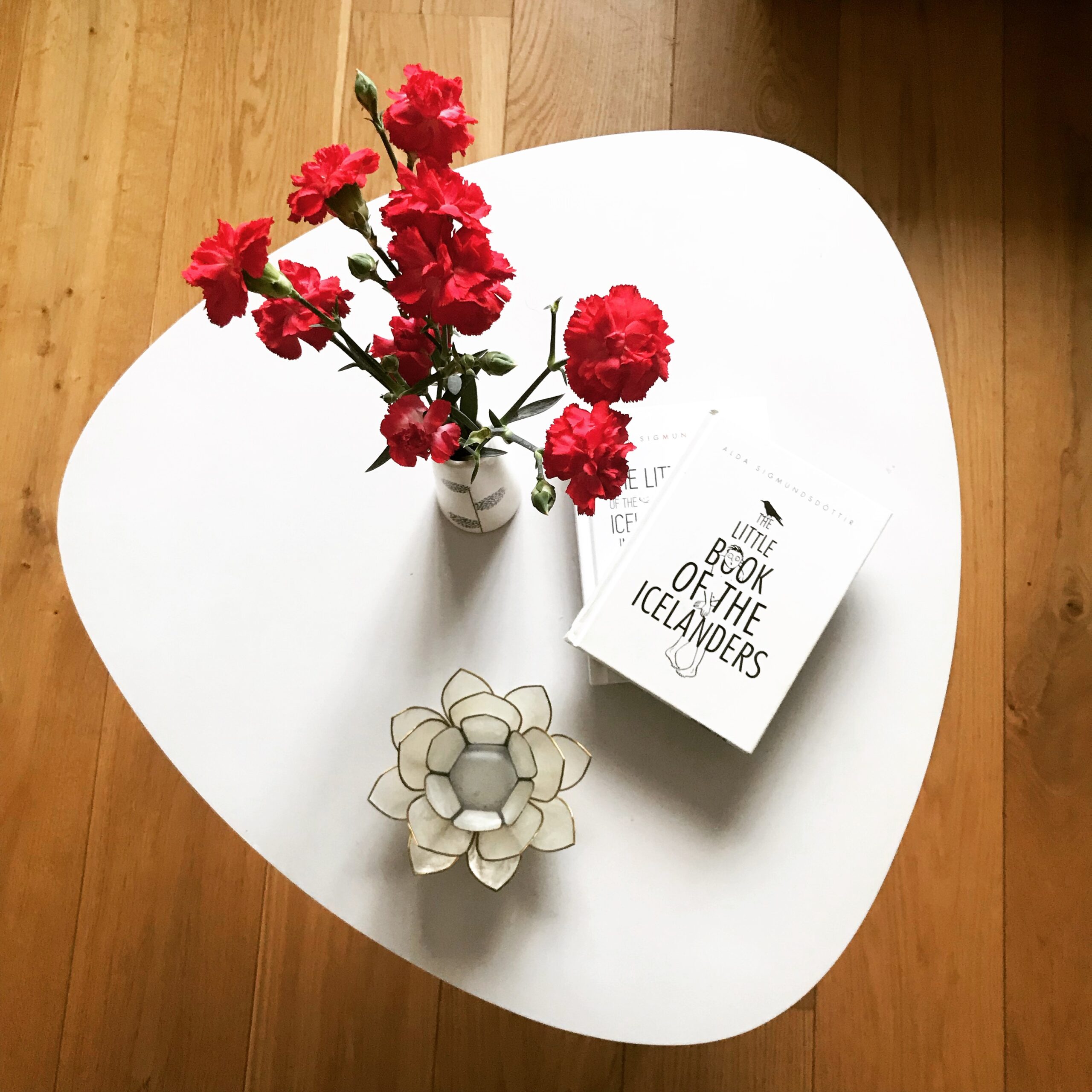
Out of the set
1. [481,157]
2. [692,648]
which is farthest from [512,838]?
[481,157]

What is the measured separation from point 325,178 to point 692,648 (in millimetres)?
408

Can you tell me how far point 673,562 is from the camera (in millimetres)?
694

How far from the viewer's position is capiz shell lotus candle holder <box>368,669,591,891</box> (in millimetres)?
653

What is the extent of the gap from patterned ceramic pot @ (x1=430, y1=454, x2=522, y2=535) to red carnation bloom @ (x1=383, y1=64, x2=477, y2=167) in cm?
20

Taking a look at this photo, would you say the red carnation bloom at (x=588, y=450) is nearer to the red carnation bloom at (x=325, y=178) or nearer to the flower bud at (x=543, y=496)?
the flower bud at (x=543, y=496)

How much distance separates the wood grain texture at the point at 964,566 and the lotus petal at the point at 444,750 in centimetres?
72

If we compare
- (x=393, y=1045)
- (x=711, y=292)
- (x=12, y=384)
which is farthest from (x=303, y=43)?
(x=393, y=1045)

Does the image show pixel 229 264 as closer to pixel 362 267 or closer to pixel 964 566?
pixel 362 267

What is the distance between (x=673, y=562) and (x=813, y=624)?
116 mm

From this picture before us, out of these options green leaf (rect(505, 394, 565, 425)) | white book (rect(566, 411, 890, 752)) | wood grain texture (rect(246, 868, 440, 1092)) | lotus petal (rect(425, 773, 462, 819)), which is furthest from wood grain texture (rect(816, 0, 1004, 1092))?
green leaf (rect(505, 394, 565, 425))

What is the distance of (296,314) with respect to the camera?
0.48 metres

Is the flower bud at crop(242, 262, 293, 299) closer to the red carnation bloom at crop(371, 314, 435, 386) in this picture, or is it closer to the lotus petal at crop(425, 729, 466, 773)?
the red carnation bloom at crop(371, 314, 435, 386)

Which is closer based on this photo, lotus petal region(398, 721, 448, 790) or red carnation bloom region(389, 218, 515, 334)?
red carnation bloom region(389, 218, 515, 334)

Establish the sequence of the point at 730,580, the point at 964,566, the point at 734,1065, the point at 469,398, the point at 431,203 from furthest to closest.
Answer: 1. the point at 964,566
2. the point at 734,1065
3. the point at 730,580
4. the point at 469,398
5. the point at 431,203
